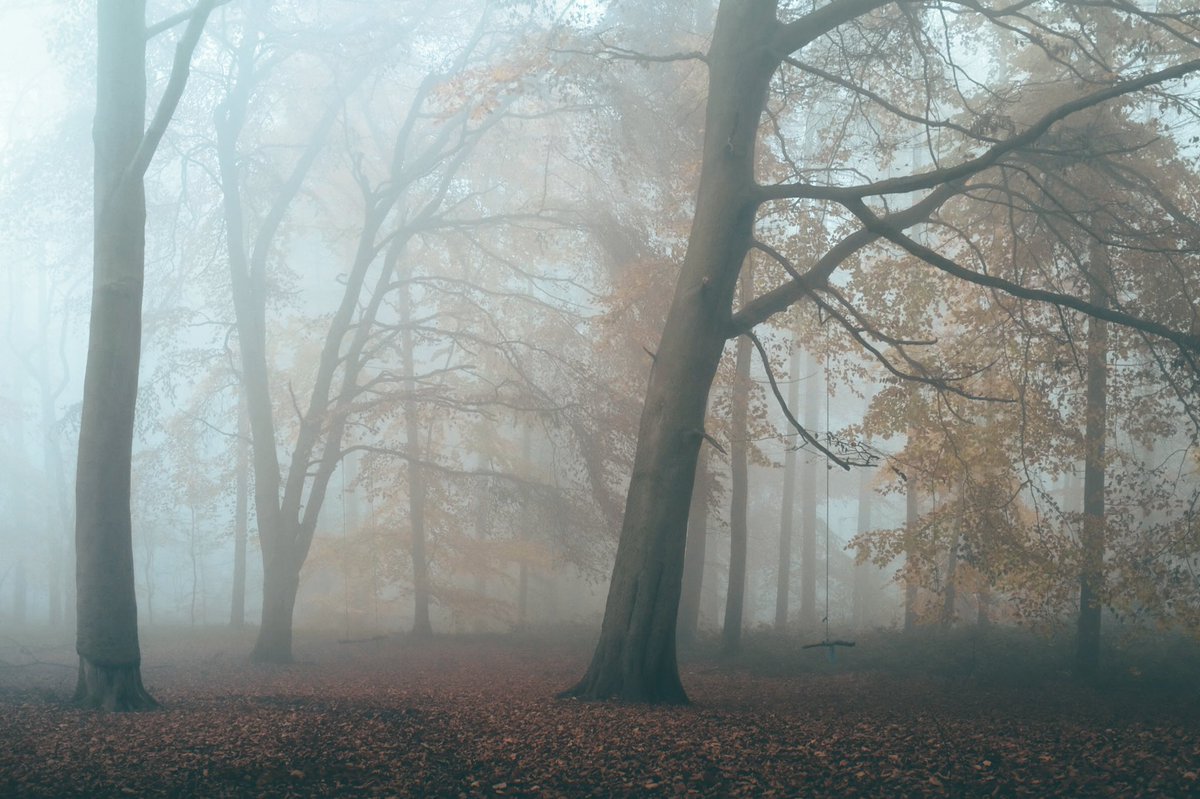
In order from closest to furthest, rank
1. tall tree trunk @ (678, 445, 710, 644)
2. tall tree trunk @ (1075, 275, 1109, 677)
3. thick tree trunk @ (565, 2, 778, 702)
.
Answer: thick tree trunk @ (565, 2, 778, 702) < tall tree trunk @ (1075, 275, 1109, 677) < tall tree trunk @ (678, 445, 710, 644)

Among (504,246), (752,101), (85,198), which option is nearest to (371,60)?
(504,246)

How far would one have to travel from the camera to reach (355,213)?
2100 cm

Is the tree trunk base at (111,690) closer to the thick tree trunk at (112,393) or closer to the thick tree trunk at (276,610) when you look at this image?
the thick tree trunk at (112,393)

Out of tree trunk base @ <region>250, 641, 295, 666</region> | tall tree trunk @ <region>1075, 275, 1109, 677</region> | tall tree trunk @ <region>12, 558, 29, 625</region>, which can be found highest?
tall tree trunk @ <region>1075, 275, 1109, 677</region>

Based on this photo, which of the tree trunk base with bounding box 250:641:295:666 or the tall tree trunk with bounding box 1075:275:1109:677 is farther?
the tree trunk base with bounding box 250:641:295:666

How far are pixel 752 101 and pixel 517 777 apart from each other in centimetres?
636

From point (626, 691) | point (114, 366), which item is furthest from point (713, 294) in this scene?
point (114, 366)

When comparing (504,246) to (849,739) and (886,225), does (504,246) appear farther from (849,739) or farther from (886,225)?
(849,739)

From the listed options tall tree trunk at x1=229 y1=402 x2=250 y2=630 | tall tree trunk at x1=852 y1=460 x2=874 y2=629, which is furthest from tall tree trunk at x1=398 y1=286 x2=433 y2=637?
tall tree trunk at x1=852 y1=460 x2=874 y2=629

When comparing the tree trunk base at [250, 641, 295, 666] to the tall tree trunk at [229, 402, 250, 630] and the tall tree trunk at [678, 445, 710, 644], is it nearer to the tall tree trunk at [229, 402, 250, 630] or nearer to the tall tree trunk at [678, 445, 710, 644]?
the tall tree trunk at [678, 445, 710, 644]

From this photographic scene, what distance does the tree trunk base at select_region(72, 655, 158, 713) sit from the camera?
7.59m

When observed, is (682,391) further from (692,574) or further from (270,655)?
(270,655)

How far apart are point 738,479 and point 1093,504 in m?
5.58

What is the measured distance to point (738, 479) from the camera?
1559 cm
